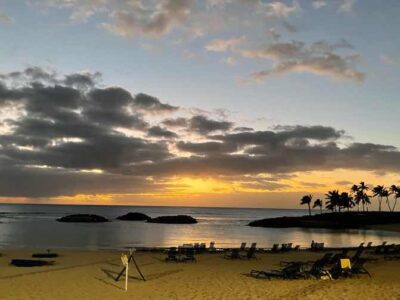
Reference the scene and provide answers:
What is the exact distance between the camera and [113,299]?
14656 millimetres

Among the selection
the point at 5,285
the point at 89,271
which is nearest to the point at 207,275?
the point at 89,271

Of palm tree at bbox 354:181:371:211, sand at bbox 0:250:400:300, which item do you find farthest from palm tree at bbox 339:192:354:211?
sand at bbox 0:250:400:300

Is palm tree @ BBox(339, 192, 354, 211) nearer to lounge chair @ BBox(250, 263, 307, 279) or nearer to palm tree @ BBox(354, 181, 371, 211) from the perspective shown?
palm tree @ BBox(354, 181, 371, 211)

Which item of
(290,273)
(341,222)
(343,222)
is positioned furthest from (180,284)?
(341,222)

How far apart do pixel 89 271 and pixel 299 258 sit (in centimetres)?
1348

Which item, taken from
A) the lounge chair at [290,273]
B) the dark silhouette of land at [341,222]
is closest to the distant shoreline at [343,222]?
the dark silhouette of land at [341,222]

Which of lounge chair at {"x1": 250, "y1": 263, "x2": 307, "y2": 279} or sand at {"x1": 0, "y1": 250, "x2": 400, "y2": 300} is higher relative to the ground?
lounge chair at {"x1": 250, "y1": 263, "x2": 307, "y2": 279}

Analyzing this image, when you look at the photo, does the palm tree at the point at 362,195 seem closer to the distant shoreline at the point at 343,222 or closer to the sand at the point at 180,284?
the distant shoreline at the point at 343,222

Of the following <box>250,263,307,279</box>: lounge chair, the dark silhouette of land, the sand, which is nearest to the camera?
the sand

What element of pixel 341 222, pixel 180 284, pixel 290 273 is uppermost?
pixel 290 273

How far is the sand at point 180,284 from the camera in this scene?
1515cm

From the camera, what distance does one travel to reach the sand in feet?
49.7

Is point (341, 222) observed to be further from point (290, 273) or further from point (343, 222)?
point (290, 273)

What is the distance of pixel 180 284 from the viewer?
56.9 ft
